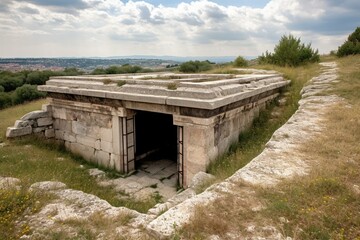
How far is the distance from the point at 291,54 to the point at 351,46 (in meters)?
6.19

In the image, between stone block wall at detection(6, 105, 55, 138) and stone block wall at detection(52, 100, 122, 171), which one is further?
stone block wall at detection(6, 105, 55, 138)

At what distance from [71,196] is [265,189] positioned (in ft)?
8.99

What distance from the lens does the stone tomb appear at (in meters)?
5.63

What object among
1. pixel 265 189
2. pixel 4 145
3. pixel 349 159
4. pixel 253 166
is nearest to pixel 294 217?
pixel 265 189

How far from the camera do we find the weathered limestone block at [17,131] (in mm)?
7829

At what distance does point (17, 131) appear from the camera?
789cm

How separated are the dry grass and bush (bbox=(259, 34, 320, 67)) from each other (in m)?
13.1

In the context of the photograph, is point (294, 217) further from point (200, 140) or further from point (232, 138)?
point (232, 138)

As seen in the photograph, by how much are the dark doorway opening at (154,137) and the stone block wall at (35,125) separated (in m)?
2.68

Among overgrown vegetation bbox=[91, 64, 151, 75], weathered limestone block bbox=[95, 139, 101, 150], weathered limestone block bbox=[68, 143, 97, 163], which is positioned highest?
overgrown vegetation bbox=[91, 64, 151, 75]

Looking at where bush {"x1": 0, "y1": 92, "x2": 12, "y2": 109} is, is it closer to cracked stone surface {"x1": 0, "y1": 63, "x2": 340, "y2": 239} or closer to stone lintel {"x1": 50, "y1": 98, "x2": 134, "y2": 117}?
stone lintel {"x1": 50, "y1": 98, "x2": 134, "y2": 117}

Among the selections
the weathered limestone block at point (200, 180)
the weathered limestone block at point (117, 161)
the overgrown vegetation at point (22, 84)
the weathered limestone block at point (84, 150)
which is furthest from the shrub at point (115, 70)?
the weathered limestone block at point (200, 180)

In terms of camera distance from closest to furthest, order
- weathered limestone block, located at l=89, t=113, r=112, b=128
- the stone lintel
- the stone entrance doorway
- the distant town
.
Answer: the stone lintel, weathered limestone block, located at l=89, t=113, r=112, b=128, the stone entrance doorway, the distant town

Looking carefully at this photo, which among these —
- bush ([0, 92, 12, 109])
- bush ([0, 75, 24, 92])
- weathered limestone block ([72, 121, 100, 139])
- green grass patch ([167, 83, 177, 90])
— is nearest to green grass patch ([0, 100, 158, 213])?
weathered limestone block ([72, 121, 100, 139])
